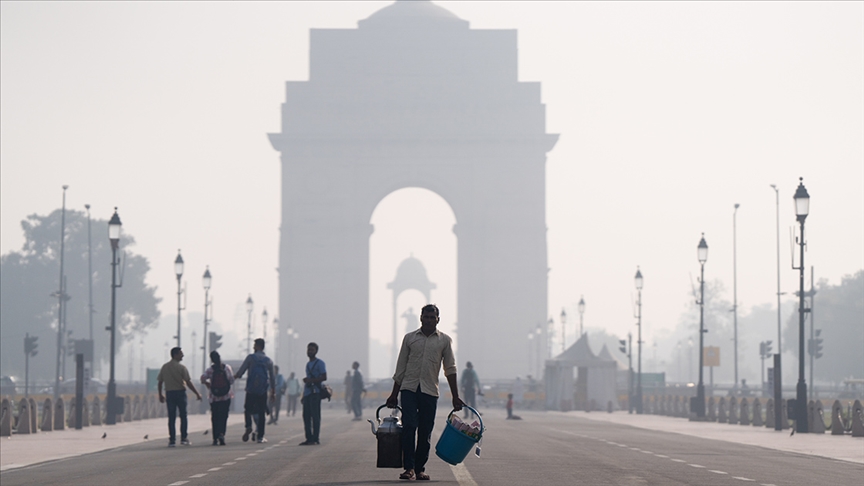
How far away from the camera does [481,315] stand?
87.0 meters

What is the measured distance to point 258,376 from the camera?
81.2ft

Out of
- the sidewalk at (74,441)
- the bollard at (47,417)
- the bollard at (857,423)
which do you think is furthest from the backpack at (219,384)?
the bollard at (857,423)

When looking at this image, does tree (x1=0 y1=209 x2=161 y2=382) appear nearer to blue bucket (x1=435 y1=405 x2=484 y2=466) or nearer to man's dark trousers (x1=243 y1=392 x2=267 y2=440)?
man's dark trousers (x1=243 y1=392 x2=267 y2=440)

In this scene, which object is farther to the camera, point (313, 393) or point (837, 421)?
point (837, 421)

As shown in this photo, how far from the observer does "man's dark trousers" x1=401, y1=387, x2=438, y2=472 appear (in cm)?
1493

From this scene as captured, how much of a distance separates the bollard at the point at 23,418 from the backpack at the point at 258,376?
325 inches

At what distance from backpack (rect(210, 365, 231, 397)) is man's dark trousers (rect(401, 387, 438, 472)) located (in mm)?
10203

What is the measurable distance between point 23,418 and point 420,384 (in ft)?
60.4

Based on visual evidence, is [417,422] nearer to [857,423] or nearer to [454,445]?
[454,445]

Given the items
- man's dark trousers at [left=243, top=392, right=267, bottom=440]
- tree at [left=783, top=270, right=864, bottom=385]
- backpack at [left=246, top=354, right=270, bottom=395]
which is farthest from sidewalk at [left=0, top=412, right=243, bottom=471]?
tree at [left=783, top=270, right=864, bottom=385]

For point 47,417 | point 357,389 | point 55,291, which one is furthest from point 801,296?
point 55,291

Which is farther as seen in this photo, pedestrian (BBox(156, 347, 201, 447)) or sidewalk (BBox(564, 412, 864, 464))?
pedestrian (BBox(156, 347, 201, 447))

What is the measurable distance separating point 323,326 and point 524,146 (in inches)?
632

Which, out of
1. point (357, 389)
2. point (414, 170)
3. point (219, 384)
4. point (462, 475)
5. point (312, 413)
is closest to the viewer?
point (462, 475)
